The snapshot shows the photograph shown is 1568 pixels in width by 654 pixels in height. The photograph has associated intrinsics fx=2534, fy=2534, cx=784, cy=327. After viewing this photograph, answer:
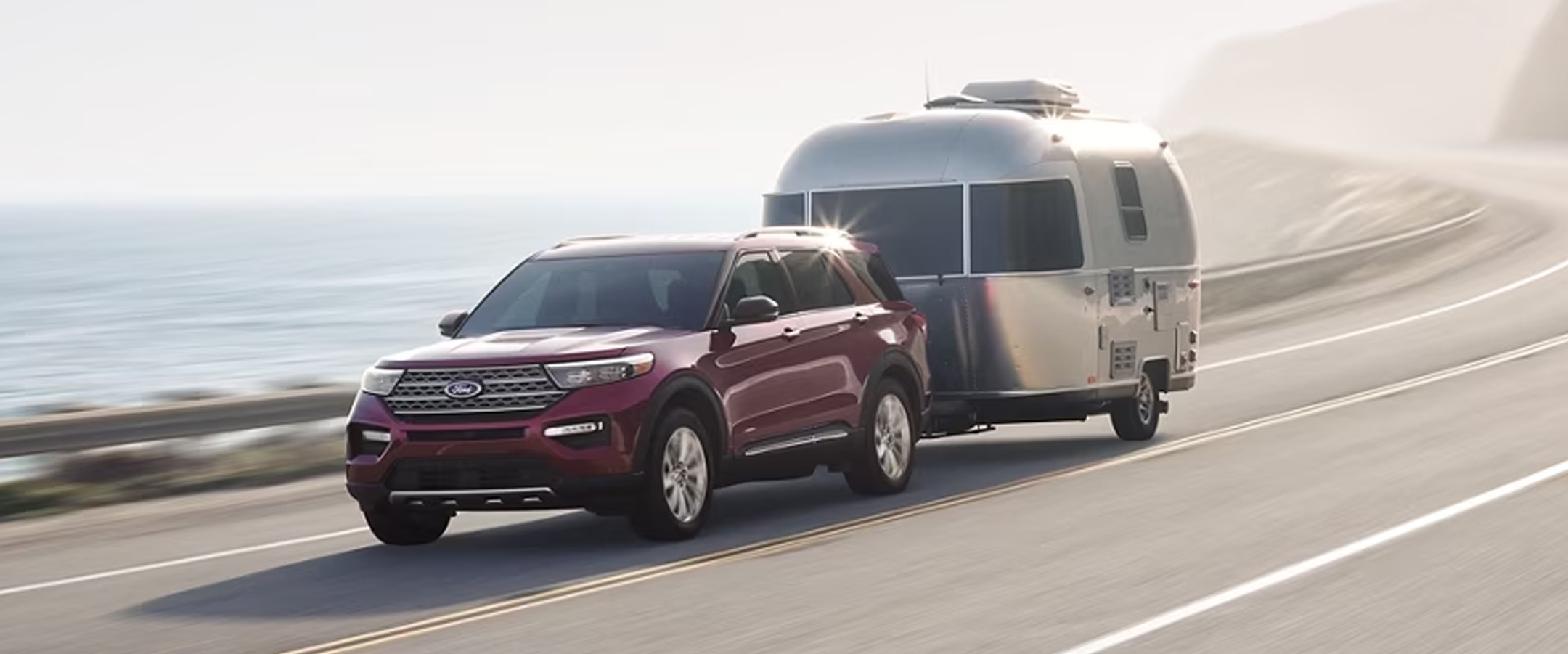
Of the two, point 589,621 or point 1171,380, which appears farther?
point 1171,380

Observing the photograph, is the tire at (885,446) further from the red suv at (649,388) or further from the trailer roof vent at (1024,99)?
the trailer roof vent at (1024,99)

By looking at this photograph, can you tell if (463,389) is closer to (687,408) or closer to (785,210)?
(687,408)

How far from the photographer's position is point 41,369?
2285 inches

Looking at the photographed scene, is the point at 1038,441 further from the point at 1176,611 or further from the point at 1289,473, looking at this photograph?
the point at 1176,611

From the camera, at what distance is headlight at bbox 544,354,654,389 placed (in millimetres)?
12711

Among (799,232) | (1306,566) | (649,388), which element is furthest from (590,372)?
(1306,566)

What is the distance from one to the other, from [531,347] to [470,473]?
75 cm

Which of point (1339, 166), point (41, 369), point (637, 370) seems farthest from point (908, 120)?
point (1339, 166)

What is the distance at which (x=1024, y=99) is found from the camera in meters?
19.2

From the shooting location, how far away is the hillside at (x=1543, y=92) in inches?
6024

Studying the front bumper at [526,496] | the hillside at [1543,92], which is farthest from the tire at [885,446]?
the hillside at [1543,92]

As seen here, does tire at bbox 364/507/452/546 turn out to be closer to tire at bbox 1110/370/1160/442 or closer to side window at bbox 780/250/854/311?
side window at bbox 780/250/854/311

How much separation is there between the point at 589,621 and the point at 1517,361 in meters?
16.7

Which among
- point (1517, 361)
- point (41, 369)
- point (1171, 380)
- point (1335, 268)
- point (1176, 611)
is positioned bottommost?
point (41, 369)
